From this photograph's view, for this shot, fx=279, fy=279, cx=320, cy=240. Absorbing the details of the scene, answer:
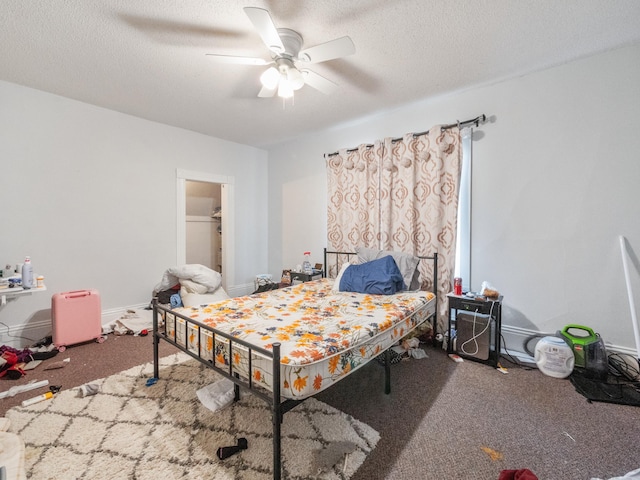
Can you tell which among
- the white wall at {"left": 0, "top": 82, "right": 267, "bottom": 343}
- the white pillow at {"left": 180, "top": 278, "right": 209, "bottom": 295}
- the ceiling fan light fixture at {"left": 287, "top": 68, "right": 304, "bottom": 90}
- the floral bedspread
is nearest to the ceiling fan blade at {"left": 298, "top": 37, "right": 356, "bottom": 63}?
the ceiling fan light fixture at {"left": 287, "top": 68, "right": 304, "bottom": 90}

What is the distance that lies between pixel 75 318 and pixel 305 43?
356 centimetres

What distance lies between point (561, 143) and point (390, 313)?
230 cm

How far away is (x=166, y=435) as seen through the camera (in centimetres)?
168

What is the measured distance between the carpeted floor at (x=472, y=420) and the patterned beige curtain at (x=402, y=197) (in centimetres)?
90

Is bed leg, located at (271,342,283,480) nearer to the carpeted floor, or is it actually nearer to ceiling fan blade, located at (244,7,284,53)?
the carpeted floor

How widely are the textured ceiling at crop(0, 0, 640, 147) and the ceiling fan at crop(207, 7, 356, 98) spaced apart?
0.13m

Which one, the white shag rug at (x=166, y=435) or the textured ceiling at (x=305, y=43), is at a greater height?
the textured ceiling at (x=305, y=43)

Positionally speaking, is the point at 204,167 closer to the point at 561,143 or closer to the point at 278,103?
the point at 278,103

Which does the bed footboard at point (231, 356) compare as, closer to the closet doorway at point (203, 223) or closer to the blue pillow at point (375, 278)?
the blue pillow at point (375, 278)

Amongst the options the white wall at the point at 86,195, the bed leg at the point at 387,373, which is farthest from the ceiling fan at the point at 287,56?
the bed leg at the point at 387,373

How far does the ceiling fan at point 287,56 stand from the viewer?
1848 millimetres

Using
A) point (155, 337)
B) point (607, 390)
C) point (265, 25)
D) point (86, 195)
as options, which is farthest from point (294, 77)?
point (607, 390)

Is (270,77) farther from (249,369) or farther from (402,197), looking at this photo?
(249,369)

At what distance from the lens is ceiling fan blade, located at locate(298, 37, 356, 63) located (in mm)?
1907
